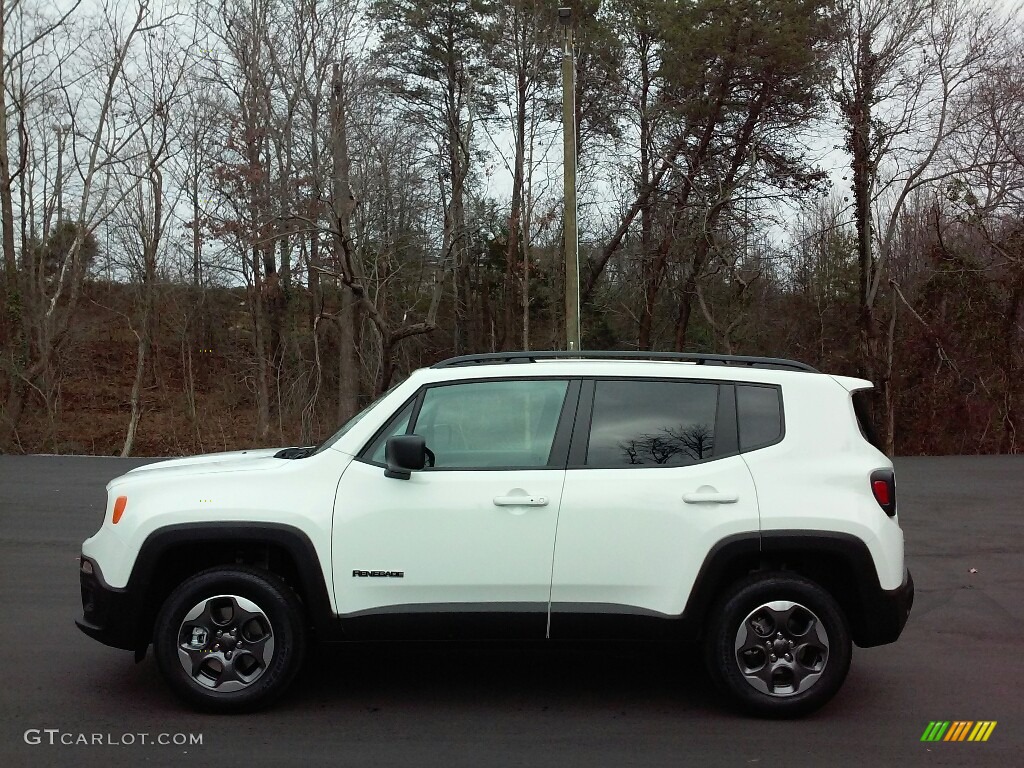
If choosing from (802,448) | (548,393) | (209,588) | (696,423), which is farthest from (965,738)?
(209,588)

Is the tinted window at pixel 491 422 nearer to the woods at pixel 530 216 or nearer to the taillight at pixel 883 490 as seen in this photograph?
the taillight at pixel 883 490

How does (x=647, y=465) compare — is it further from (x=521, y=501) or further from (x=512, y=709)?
(x=512, y=709)

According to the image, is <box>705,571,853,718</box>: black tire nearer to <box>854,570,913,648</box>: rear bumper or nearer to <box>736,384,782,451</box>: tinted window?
<box>854,570,913,648</box>: rear bumper

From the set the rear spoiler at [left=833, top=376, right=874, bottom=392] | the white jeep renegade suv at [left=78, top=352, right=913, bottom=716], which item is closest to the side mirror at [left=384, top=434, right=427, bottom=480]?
the white jeep renegade suv at [left=78, top=352, right=913, bottom=716]

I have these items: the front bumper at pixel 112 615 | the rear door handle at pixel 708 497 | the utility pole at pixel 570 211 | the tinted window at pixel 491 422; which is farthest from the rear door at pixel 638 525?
the utility pole at pixel 570 211

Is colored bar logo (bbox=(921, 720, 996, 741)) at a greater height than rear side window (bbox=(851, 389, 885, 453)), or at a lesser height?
lesser

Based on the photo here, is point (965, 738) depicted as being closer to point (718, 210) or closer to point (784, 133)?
point (718, 210)

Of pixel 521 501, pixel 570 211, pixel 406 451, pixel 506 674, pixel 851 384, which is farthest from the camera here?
pixel 570 211

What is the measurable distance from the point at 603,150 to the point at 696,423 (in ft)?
89.1

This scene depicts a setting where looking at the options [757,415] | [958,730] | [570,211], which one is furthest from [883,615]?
[570,211]

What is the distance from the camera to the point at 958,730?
457 cm

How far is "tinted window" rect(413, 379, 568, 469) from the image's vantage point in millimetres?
4762

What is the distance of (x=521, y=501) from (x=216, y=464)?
1.70 meters

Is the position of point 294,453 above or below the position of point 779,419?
below
